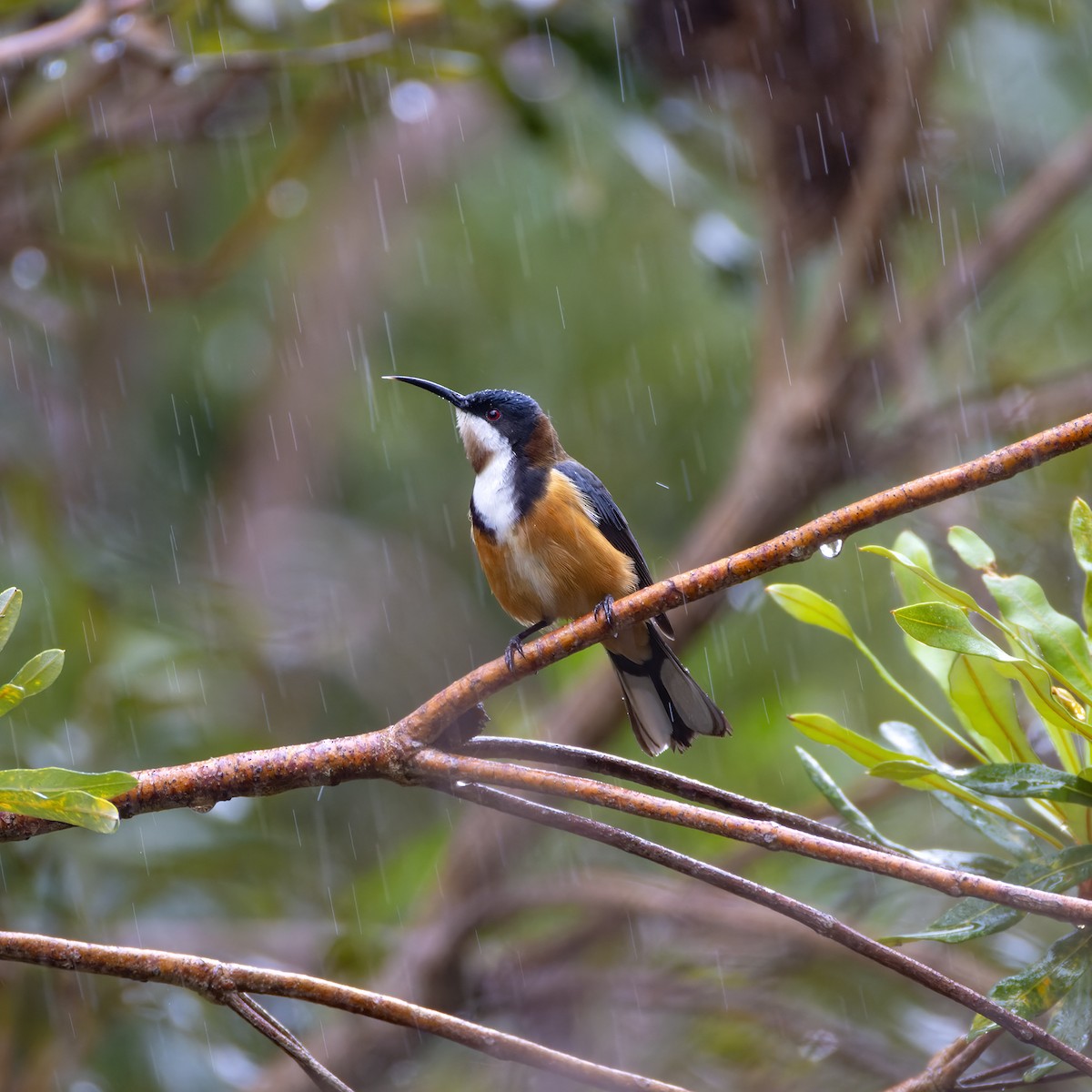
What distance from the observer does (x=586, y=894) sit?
4891 mm

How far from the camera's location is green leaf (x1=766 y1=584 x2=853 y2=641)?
Answer: 2.17m

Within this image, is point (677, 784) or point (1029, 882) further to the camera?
point (1029, 882)

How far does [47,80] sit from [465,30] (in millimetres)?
1752

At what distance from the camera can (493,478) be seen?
426 cm

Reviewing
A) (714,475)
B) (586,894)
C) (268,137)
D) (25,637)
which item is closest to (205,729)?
(25,637)

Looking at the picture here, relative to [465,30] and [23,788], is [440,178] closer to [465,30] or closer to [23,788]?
[465,30]

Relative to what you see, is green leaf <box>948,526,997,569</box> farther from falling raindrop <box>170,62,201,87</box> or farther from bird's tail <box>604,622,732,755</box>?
falling raindrop <box>170,62,201,87</box>

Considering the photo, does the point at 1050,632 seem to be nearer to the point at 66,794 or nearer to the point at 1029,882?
the point at 1029,882

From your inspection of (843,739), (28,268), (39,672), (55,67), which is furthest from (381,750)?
(28,268)

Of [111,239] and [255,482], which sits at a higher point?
[111,239]

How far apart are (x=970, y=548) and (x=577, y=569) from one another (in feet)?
6.11

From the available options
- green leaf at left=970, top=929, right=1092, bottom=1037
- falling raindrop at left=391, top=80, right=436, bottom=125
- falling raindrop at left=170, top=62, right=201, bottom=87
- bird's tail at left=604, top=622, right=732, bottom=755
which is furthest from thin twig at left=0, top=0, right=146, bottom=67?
green leaf at left=970, top=929, right=1092, bottom=1037

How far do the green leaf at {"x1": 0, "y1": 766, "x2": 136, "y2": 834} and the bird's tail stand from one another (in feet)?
6.74

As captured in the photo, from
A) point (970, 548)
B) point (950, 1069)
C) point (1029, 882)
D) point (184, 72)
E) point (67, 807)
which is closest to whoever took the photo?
point (67, 807)
